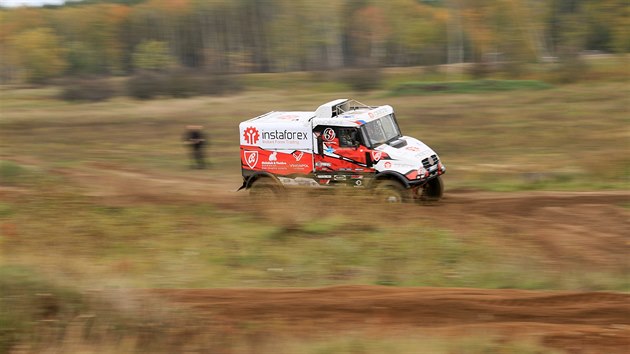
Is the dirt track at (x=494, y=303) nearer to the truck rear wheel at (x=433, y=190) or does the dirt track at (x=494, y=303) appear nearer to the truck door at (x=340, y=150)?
the truck rear wheel at (x=433, y=190)

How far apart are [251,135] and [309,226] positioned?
2991 mm

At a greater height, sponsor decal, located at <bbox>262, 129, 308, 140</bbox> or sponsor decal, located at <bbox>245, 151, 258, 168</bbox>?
sponsor decal, located at <bbox>262, 129, 308, 140</bbox>

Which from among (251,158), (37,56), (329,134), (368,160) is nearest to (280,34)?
(37,56)

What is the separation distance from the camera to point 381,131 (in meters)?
15.4

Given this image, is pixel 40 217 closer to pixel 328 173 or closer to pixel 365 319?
pixel 328 173

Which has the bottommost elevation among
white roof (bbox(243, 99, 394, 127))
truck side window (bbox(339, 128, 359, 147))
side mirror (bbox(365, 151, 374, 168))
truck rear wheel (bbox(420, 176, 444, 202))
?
truck rear wheel (bbox(420, 176, 444, 202))

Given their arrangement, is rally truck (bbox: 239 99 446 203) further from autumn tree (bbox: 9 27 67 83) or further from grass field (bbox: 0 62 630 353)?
autumn tree (bbox: 9 27 67 83)

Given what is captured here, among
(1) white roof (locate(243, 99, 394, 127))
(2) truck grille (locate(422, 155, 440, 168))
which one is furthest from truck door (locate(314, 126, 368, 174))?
(2) truck grille (locate(422, 155, 440, 168))

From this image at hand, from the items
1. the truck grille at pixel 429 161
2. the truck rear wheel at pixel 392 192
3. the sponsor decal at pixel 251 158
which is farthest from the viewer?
the sponsor decal at pixel 251 158

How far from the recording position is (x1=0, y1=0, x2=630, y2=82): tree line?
52.4 metres

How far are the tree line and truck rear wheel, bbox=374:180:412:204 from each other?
3709 centimetres

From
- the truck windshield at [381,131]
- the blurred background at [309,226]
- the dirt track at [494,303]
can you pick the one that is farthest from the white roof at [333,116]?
the dirt track at [494,303]

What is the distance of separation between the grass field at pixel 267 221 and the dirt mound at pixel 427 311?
0.79 meters

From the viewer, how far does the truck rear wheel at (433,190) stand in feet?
51.3
